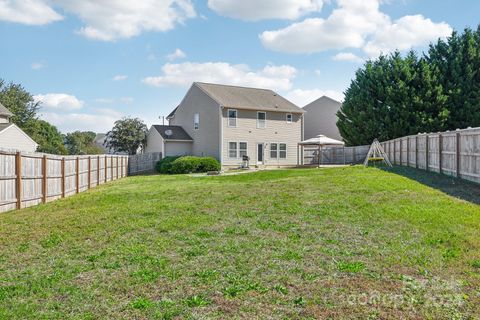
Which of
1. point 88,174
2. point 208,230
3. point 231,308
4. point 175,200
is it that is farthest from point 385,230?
point 88,174

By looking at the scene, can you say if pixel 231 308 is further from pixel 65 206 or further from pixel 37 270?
pixel 65 206

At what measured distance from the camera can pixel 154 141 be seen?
3338 cm

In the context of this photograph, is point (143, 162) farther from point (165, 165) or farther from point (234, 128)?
point (234, 128)

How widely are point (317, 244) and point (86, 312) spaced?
356 cm

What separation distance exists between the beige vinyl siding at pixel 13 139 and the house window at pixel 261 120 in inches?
692

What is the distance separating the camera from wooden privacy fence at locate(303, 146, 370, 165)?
1157 inches

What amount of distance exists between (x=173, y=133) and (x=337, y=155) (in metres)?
13.5

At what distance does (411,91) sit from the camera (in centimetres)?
2823

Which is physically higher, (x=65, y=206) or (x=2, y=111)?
(x=2, y=111)

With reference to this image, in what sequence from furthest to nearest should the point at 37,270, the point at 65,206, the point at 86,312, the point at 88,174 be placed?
the point at 88,174
the point at 65,206
the point at 37,270
the point at 86,312

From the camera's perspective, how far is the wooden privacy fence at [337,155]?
29391mm

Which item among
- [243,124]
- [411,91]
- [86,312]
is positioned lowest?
[86,312]

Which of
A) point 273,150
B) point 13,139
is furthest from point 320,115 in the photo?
point 13,139

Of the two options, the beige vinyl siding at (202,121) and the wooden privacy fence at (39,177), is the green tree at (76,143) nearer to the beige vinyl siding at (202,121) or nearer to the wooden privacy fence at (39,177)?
the beige vinyl siding at (202,121)
